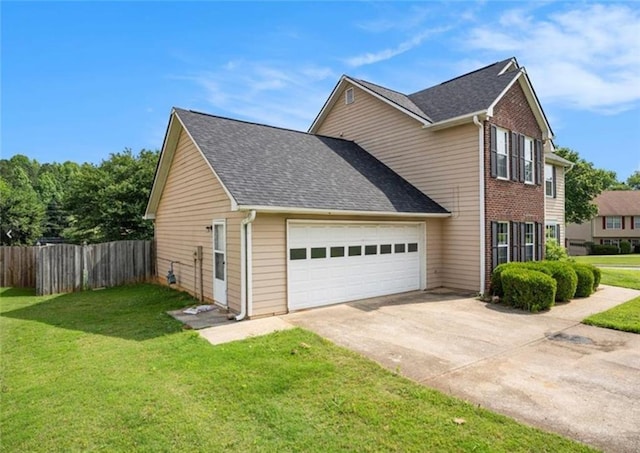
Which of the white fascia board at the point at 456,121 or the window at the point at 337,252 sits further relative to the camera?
the white fascia board at the point at 456,121

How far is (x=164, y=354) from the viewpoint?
19.5 feet

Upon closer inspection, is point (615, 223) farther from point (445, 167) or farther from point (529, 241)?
point (445, 167)

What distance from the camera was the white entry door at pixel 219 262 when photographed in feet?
30.1

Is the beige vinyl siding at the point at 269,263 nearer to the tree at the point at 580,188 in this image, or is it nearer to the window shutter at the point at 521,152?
the window shutter at the point at 521,152

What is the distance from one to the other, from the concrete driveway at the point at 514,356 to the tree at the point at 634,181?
262 feet

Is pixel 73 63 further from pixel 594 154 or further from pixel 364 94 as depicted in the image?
pixel 594 154

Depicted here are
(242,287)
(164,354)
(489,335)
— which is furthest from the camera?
(242,287)

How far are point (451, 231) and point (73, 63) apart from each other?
14.3 metres

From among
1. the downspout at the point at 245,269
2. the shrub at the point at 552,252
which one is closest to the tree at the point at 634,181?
the shrub at the point at 552,252

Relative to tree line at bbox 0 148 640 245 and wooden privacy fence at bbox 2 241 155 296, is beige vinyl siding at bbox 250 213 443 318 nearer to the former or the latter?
wooden privacy fence at bbox 2 241 155 296

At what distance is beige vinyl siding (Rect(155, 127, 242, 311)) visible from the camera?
8828 millimetres

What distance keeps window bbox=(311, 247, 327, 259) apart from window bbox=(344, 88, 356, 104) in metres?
8.26

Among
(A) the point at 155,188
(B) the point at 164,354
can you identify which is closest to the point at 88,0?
(A) the point at 155,188

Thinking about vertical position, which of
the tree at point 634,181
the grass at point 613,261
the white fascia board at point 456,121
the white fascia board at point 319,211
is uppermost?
the tree at point 634,181
